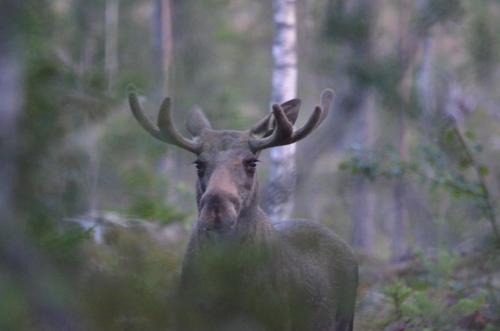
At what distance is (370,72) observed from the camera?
18.5m

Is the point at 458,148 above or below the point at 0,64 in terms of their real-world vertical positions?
below

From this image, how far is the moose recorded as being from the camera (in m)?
6.46

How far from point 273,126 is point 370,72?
10.4 m

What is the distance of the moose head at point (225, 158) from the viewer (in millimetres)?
6914

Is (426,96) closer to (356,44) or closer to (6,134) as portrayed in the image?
(356,44)

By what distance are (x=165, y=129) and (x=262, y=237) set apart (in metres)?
1.14

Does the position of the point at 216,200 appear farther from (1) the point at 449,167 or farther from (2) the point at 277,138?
(1) the point at 449,167

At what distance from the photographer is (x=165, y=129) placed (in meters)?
7.80

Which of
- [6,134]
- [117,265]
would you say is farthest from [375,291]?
[6,134]

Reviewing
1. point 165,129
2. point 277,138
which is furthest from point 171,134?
point 277,138

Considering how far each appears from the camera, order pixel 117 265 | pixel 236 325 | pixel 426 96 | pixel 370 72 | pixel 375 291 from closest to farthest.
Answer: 1. pixel 117 265
2. pixel 236 325
3. pixel 375 291
4. pixel 370 72
5. pixel 426 96

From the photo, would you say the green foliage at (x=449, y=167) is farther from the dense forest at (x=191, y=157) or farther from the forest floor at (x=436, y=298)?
the forest floor at (x=436, y=298)

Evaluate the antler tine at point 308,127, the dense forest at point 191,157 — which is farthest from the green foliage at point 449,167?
the antler tine at point 308,127

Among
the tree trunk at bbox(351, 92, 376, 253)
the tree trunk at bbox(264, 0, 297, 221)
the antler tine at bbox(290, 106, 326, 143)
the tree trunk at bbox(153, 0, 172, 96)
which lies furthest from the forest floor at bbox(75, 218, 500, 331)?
the tree trunk at bbox(153, 0, 172, 96)
